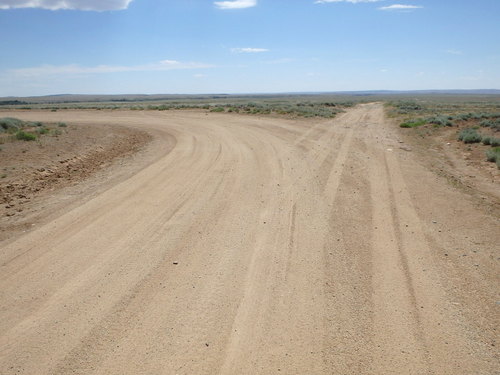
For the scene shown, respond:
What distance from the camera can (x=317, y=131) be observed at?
71.5 feet

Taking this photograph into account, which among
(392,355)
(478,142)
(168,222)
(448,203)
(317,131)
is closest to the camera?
(392,355)

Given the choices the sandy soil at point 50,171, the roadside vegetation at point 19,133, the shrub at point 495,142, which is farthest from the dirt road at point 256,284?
the roadside vegetation at point 19,133

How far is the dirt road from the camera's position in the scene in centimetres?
395

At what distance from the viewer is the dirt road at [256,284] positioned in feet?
13.0

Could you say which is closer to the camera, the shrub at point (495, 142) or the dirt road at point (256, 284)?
the dirt road at point (256, 284)

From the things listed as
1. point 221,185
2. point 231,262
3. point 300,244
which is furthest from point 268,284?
point 221,185

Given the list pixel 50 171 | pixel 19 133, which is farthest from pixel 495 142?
pixel 19 133

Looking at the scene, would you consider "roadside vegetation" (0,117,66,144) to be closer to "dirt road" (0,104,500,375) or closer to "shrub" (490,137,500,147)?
"dirt road" (0,104,500,375)

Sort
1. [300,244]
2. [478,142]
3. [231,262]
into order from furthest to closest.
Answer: [478,142]
[300,244]
[231,262]

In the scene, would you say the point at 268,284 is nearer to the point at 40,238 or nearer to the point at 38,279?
the point at 38,279

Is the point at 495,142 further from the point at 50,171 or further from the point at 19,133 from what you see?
the point at 19,133

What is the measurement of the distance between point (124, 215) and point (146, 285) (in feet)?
9.84

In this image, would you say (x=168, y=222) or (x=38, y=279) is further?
(x=168, y=222)

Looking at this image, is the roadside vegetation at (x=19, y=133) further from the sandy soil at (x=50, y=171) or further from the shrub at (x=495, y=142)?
the shrub at (x=495, y=142)
